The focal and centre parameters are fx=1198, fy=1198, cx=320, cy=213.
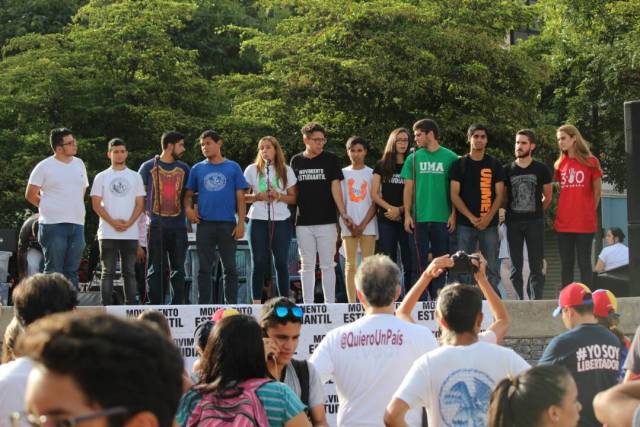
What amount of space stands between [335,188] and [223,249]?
131 cm

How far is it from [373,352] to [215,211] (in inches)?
236

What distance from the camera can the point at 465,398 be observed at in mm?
5391

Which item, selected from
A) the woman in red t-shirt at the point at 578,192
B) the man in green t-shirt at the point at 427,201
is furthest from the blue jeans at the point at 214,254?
the woman in red t-shirt at the point at 578,192

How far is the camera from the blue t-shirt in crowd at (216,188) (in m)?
12.0

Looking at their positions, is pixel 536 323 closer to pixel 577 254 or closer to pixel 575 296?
pixel 577 254

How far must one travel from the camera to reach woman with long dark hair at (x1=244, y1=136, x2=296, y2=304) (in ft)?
39.6

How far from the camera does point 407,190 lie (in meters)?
12.1

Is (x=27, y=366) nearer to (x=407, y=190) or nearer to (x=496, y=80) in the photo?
(x=407, y=190)

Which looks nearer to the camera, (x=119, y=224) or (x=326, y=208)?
(x=119, y=224)

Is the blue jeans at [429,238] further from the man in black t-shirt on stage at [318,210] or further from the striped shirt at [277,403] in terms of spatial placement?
the striped shirt at [277,403]

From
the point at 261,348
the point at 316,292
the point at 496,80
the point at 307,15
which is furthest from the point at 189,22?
the point at 261,348

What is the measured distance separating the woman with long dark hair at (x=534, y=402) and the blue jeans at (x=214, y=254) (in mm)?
8553

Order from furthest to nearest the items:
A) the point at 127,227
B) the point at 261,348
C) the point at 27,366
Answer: the point at 127,227 < the point at 261,348 < the point at 27,366

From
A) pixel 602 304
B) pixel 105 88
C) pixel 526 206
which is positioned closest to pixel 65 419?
pixel 602 304
